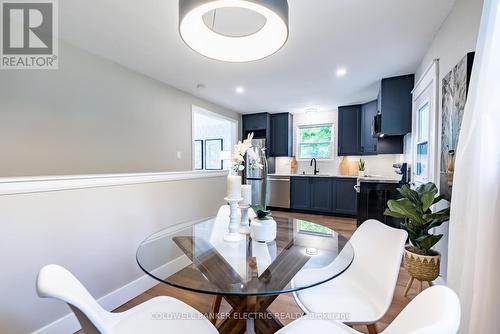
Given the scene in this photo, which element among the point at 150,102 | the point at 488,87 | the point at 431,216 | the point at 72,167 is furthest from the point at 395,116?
the point at 72,167

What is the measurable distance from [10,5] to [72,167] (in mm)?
1430

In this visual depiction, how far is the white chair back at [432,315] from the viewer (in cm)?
53

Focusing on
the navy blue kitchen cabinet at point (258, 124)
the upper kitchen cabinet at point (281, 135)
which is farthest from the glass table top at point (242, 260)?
the navy blue kitchen cabinet at point (258, 124)

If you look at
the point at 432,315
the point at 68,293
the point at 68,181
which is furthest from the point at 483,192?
the point at 68,181

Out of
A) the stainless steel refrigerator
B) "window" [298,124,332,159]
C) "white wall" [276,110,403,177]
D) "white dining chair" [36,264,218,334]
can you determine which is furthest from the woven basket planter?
"window" [298,124,332,159]

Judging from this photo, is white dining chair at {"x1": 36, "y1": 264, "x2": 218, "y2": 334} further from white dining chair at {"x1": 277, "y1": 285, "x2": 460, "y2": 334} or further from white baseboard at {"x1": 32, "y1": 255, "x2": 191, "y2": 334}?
white dining chair at {"x1": 277, "y1": 285, "x2": 460, "y2": 334}

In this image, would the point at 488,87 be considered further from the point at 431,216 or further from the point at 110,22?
the point at 110,22

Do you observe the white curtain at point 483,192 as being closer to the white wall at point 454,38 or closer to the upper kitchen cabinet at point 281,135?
the white wall at point 454,38

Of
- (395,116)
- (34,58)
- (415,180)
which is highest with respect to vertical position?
(34,58)

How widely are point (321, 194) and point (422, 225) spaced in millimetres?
3306

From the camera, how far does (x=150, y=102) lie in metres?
3.18

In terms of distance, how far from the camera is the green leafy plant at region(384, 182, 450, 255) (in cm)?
152

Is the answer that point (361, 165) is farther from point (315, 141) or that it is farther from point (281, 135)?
point (281, 135)

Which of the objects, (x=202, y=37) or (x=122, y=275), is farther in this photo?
(x=122, y=275)
